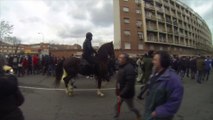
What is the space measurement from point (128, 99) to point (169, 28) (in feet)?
202

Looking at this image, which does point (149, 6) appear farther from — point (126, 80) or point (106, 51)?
point (126, 80)

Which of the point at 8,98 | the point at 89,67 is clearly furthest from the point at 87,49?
the point at 8,98

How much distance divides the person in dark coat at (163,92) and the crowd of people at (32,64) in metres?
17.2

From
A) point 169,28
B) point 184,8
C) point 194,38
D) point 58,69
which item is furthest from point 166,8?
point 58,69

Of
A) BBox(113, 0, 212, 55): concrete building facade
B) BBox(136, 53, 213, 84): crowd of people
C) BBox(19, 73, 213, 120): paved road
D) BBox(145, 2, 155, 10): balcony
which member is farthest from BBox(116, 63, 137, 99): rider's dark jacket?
BBox(145, 2, 155, 10): balcony

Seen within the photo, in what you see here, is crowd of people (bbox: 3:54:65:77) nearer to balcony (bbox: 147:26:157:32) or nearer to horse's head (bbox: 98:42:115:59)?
horse's head (bbox: 98:42:115:59)

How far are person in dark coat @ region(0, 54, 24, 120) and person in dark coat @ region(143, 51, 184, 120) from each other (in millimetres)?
1761

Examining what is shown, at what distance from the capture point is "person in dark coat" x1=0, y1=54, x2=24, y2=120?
9.34ft

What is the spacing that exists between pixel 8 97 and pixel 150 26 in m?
55.8

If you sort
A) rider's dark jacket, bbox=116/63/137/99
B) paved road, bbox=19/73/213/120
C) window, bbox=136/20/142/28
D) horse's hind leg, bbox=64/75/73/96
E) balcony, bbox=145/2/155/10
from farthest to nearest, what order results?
balcony, bbox=145/2/155/10, window, bbox=136/20/142/28, horse's hind leg, bbox=64/75/73/96, paved road, bbox=19/73/213/120, rider's dark jacket, bbox=116/63/137/99

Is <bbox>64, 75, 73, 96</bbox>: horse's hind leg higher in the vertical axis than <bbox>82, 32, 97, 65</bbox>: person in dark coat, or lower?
lower

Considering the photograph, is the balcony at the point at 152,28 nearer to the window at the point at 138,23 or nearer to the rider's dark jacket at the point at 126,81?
the window at the point at 138,23

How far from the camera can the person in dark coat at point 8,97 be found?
285cm

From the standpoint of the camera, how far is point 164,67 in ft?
11.8
